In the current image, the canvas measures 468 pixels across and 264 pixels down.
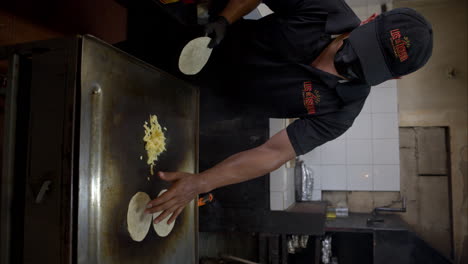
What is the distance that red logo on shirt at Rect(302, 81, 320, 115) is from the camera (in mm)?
1661

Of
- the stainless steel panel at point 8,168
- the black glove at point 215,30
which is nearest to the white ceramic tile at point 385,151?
the black glove at point 215,30

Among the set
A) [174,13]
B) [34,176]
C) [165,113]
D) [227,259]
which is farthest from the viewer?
[227,259]

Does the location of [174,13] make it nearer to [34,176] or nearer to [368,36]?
[368,36]

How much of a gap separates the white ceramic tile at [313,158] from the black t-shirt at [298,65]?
7.57 feet

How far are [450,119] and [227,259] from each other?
2909 mm

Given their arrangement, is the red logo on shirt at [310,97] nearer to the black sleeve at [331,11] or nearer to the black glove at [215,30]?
the black sleeve at [331,11]

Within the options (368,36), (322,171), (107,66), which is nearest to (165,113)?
(107,66)

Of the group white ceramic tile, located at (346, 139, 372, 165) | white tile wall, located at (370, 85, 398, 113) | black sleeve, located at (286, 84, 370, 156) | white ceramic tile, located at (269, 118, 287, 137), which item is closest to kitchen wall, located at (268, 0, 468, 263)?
white tile wall, located at (370, 85, 398, 113)

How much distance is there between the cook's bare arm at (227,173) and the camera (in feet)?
4.78

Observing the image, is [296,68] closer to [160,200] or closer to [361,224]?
[160,200]

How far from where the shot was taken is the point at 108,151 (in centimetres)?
114

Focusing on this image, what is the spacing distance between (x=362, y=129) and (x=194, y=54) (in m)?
2.89

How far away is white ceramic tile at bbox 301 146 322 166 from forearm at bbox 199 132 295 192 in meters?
2.44

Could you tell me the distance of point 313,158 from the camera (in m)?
4.04
